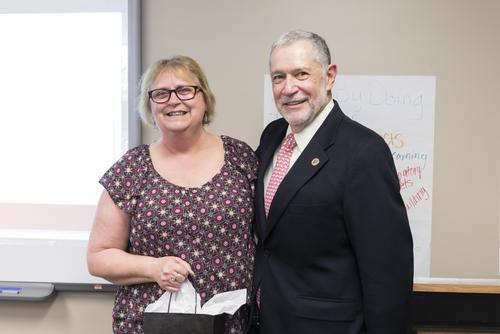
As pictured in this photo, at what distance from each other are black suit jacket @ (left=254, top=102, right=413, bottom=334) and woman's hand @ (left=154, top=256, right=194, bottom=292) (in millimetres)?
247

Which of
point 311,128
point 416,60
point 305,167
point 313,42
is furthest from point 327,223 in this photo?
point 416,60

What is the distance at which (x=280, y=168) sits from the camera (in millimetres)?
1420

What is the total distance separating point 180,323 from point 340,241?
49cm

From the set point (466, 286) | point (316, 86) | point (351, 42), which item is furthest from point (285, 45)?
point (466, 286)

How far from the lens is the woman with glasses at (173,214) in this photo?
4.54 feet

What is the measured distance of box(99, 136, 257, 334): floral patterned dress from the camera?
4.55ft

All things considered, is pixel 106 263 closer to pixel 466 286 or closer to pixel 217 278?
pixel 217 278

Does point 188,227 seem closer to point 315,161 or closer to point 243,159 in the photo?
point 243,159

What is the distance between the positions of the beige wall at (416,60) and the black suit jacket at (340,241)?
0.61 m

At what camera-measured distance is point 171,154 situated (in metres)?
1.51

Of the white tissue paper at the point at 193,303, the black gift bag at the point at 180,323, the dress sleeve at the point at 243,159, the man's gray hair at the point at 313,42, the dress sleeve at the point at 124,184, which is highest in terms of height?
the man's gray hair at the point at 313,42

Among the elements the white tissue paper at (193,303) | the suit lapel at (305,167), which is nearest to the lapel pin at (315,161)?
the suit lapel at (305,167)

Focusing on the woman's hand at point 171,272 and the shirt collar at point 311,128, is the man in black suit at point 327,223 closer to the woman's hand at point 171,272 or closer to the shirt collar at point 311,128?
the shirt collar at point 311,128

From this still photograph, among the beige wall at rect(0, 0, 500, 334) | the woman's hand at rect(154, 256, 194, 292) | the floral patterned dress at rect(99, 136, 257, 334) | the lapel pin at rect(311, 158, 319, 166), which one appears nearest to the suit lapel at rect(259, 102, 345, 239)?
the lapel pin at rect(311, 158, 319, 166)
